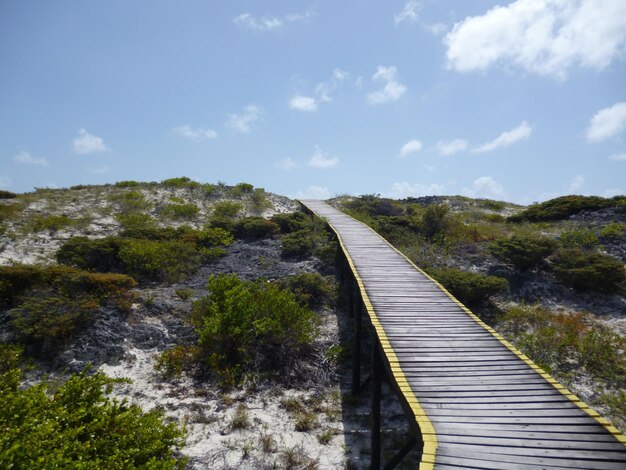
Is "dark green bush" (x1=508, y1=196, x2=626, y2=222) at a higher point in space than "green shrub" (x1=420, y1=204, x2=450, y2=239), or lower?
higher

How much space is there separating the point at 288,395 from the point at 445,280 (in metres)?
6.73

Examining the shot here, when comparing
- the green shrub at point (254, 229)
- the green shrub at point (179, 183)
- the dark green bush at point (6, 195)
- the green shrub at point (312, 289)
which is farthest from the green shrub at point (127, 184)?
the green shrub at point (312, 289)

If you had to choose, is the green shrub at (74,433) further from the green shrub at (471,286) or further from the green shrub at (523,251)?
the green shrub at (523,251)

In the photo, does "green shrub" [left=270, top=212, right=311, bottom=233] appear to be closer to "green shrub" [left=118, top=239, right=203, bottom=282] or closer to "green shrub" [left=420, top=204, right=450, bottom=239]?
"green shrub" [left=420, top=204, right=450, bottom=239]

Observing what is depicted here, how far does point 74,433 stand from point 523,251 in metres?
15.8

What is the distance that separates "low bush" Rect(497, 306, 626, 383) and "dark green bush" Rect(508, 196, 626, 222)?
14161 mm

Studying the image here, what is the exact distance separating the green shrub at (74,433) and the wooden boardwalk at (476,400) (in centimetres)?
353

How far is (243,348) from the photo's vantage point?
1002 centimetres

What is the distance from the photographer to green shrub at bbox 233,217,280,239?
2116 centimetres

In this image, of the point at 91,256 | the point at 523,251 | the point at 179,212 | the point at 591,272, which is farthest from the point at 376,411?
the point at 179,212

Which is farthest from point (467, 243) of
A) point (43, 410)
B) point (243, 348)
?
point (43, 410)

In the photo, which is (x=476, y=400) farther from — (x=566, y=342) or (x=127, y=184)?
(x=127, y=184)

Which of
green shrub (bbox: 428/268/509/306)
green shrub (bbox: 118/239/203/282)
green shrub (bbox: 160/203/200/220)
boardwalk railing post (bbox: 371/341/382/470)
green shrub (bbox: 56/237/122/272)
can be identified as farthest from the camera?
green shrub (bbox: 160/203/200/220)

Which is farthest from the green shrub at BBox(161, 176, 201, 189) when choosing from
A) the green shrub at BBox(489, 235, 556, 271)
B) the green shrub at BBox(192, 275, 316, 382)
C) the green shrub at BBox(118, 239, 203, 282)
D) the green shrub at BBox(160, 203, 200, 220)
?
the green shrub at BBox(489, 235, 556, 271)
